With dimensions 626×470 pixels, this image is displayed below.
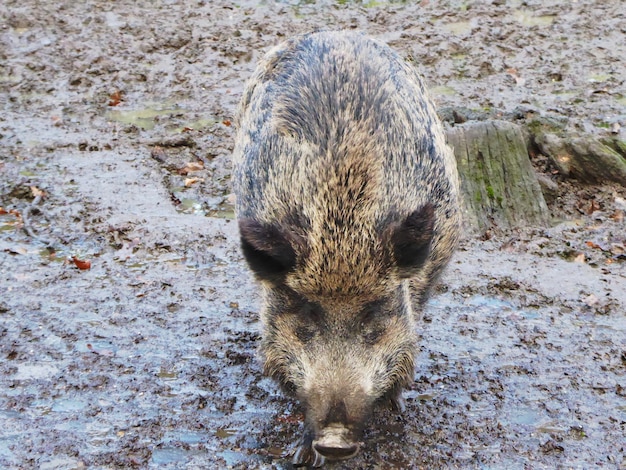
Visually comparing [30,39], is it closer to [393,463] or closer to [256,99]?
[256,99]

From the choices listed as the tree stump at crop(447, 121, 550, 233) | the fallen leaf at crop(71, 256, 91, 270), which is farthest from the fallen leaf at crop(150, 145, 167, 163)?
the tree stump at crop(447, 121, 550, 233)

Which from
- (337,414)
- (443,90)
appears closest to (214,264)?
(337,414)

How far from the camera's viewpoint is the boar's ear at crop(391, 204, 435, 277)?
3527 millimetres

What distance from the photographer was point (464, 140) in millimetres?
6676

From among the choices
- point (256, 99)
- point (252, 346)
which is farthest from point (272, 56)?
point (252, 346)

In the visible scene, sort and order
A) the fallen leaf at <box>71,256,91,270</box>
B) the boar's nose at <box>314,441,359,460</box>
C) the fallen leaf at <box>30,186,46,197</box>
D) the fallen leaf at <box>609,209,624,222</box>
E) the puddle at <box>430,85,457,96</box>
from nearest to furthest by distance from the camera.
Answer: the boar's nose at <box>314,441,359,460</box>, the fallen leaf at <box>71,256,91,270</box>, the fallen leaf at <box>609,209,624,222</box>, the fallen leaf at <box>30,186,46,197</box>, the puddle at <box>430,85,457,96</box>

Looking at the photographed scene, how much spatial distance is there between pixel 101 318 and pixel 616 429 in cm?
315

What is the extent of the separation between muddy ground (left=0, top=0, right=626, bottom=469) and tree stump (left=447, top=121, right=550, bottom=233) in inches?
7.3

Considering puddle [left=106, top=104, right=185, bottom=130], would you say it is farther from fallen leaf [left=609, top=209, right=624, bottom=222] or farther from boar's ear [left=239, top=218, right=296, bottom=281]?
boar's ear [left=239, top=218, right=296, bottom=281]

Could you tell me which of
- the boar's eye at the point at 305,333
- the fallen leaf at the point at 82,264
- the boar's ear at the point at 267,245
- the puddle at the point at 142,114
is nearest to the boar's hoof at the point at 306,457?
the boar's eye at the point at 305,333

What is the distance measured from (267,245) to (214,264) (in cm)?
246

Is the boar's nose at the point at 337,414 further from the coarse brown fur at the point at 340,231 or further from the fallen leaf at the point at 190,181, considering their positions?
the fallen leaf at the point at 190,181

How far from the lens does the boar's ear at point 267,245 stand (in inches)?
138

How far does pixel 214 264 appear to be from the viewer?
19.3ft
